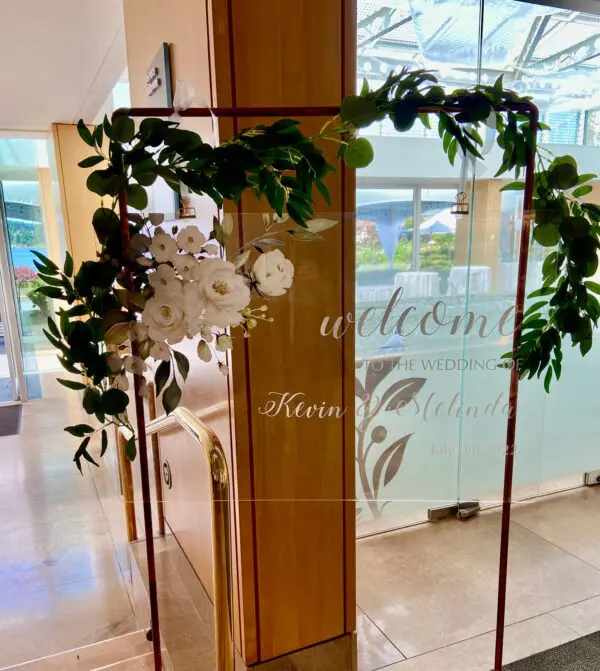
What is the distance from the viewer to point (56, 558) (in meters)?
2.95

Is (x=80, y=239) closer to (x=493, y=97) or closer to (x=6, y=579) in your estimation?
(x=6, y=579)

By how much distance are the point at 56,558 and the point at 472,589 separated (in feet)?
7.09

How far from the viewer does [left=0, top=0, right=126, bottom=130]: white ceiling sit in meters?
2.94

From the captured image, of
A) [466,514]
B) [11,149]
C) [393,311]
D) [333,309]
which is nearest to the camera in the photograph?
[393,311]

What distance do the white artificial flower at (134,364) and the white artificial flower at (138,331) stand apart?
6cm

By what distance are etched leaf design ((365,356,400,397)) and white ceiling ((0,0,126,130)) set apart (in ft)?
8.37

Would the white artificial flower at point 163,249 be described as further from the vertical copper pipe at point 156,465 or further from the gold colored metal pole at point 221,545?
the vertical copper pipe at point 156,465

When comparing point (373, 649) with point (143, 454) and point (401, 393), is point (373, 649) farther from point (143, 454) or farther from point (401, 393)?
point (143, 454)

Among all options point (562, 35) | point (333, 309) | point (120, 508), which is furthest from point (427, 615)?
point (562, 35)

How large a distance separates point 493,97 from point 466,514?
2613 millimetres

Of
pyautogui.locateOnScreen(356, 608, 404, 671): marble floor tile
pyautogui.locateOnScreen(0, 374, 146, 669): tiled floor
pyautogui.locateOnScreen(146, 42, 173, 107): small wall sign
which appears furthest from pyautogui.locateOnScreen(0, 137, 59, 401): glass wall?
pyautogui.locateOnScreen(356, 608, 404, 671): marble floor tile

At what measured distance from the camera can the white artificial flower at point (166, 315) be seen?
1056mm

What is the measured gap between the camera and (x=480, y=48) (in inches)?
105

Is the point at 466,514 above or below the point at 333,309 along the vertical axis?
below
